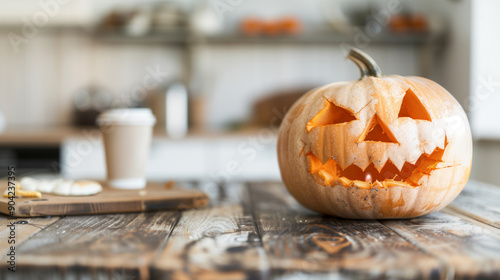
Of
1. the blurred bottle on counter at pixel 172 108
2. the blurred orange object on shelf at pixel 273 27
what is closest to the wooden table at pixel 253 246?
the blurred bottle on counter at pixel 172 108

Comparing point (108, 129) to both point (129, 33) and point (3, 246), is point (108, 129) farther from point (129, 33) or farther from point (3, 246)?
point (129, 33)

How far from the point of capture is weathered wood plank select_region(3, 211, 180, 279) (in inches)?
17.3

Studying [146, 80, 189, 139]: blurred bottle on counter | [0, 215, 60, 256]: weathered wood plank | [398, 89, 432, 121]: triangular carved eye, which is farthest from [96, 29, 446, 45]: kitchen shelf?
[0, 215, 60, 256]: weathered wood plank

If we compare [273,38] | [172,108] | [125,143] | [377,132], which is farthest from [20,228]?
[273,38]

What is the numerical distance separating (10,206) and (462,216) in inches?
27.7

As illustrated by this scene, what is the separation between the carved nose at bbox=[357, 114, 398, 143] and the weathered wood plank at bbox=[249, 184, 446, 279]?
0.13 m

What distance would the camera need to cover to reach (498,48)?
7.44ft

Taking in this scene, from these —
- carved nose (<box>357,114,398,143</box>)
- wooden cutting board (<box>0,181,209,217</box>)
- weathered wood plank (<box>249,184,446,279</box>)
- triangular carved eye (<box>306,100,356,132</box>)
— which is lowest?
weathered wood plank (<box>249,184,446,279</box>)

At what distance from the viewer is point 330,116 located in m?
0.71

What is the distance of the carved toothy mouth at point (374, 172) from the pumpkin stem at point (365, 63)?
161mm

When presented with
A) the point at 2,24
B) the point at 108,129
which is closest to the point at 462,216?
the point at 108,129

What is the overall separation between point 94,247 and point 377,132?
434 mm

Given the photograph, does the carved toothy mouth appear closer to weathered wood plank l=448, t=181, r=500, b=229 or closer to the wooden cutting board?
weathered wood plank l=448, t=181, r=500, b=229

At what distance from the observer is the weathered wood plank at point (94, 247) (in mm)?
439
